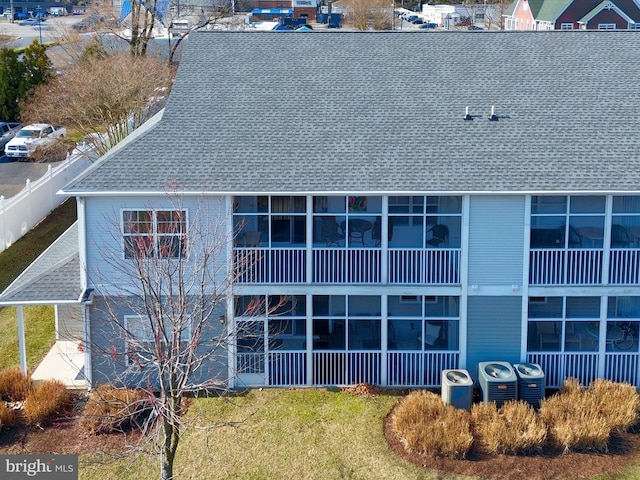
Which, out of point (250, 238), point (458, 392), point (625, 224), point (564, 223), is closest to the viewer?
point (458, 392)

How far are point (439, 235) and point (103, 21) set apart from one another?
37088 millimetres

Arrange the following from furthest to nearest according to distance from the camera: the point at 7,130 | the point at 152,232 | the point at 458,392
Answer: the point at 7,130 < the point at 152,232 < the point at 458,392

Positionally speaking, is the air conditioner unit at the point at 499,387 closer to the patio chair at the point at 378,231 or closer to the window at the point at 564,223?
the window at the point at 564,223

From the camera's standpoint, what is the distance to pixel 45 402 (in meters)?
17.2

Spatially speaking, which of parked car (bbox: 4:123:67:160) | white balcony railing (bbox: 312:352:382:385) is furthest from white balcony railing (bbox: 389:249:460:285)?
parked car (bbox: 4:123:67:160)

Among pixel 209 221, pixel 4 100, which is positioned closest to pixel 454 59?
pixel 209 221

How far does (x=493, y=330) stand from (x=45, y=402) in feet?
33.1

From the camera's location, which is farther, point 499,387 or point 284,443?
point 499,387

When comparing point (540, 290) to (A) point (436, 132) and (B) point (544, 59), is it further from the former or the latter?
(B) point (544, 59)

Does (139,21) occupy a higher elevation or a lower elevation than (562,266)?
higher

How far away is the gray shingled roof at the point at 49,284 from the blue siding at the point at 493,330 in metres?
9.07

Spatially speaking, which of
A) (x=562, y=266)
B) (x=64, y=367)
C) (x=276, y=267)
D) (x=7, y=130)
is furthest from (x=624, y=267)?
(x=7, y=130)

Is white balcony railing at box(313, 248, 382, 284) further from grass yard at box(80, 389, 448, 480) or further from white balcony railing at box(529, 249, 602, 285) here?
white balcony railing at box(529, 249, 602, 285)

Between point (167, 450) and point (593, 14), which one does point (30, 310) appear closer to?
point (167, 450)
